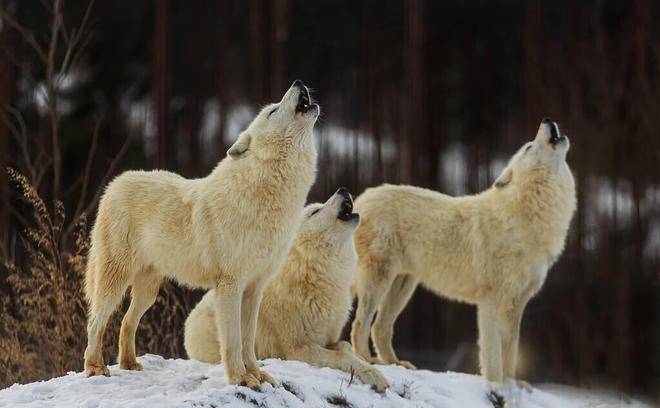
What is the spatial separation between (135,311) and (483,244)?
321 centimetres

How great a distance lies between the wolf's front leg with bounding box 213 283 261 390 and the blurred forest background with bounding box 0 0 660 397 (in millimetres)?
5272

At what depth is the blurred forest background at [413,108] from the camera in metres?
10.2

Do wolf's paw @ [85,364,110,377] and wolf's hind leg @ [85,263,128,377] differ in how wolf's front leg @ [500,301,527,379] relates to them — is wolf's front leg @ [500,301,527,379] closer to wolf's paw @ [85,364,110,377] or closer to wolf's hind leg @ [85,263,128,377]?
wolf's hind leg @ [85,263,128,377]

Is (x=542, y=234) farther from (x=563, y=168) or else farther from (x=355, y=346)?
(x=355, y=346)

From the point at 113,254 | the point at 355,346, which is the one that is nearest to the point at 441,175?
the point at 355,346

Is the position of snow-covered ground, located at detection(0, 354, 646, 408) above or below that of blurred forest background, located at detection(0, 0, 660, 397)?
below

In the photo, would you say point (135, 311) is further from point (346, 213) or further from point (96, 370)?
point (346, 213)

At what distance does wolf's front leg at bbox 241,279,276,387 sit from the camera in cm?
545

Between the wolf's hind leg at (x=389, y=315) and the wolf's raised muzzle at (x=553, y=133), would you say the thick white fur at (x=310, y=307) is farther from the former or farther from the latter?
the wolf's raised muzzle at (x=553, y=133)

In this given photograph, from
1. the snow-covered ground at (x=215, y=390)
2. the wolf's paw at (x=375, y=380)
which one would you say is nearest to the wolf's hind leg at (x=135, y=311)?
the snow-covered ground at (x=215, y=390)

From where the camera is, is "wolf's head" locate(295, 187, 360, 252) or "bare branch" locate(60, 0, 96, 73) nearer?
"wolf's head" locate(295, 187, 360, 252)

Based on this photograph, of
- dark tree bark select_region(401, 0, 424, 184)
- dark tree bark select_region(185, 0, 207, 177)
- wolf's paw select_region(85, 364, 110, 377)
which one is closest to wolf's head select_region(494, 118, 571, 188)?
dark tree bark select_region(401, 0, 424, 184)

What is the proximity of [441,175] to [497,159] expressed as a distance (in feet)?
2.57

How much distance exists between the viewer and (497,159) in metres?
11.5
